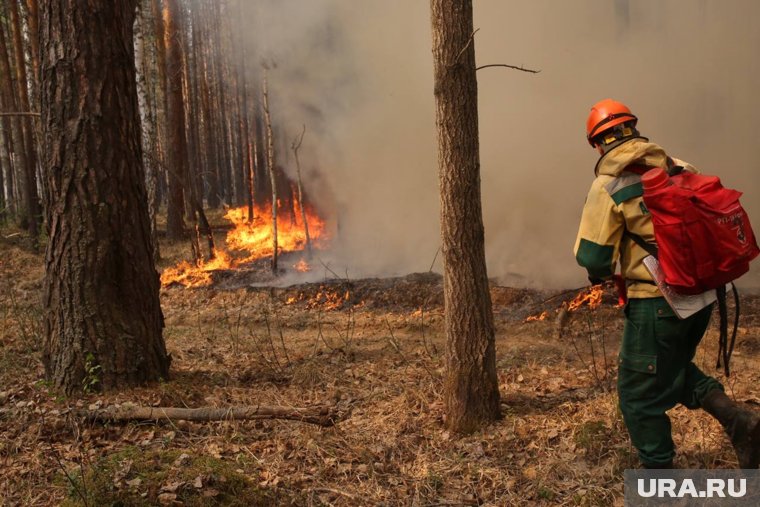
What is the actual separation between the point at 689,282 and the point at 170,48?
14664 mm

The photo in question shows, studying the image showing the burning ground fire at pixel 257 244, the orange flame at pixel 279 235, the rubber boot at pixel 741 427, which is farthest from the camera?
the orange flame at pixel 279 235

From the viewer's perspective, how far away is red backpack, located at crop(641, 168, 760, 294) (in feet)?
9.00

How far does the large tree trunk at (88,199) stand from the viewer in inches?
175

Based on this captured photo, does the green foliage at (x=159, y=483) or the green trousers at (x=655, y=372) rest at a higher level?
the green trousers at (x=655, y=372)

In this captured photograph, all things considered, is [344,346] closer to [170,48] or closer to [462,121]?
[462,121]

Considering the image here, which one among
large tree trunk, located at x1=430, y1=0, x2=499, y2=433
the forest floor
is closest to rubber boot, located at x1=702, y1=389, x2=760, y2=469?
the forest floor

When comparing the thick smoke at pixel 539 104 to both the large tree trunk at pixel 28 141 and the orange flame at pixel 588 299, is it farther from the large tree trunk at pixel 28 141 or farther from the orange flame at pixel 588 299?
the large tree trunk at pixel 28 141

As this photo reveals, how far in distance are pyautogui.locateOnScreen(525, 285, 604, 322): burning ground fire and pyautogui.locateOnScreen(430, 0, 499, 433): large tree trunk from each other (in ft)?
14.4

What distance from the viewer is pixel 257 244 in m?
15.6

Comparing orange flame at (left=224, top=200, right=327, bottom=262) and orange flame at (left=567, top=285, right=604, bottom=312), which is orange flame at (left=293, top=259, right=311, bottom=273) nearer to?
orange flame at (left=224, top=200, right=327, bottom=262)

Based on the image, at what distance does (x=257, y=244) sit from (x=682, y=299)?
1378 cm

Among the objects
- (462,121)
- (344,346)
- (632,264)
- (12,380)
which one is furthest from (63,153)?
(632,264)

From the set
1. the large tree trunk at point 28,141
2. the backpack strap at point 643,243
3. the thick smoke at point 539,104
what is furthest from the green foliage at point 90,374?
the large tree trunk at point 28,141

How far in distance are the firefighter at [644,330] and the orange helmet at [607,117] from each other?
0.41 ft
